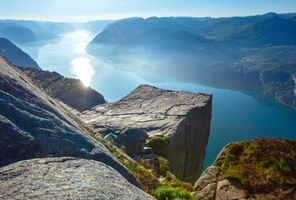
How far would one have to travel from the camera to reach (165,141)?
29.9 m

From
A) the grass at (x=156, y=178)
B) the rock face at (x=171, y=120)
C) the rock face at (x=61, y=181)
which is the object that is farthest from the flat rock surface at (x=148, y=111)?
the rock face at (x=61, y=181)

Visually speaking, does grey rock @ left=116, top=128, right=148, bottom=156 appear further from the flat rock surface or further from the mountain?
the mountain

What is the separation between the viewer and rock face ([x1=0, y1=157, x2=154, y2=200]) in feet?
24.4

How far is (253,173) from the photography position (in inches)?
634

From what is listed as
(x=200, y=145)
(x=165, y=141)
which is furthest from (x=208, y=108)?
(x=165, y=141)

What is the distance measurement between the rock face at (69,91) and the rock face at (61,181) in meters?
40.0

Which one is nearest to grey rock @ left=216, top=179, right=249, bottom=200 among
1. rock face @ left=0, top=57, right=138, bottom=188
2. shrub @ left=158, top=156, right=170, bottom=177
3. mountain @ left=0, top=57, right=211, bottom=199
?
mountain @ left=0, top=57, right=211, bottom=199

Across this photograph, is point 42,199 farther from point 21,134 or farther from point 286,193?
point 286,193

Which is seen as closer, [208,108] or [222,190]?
[222,190]

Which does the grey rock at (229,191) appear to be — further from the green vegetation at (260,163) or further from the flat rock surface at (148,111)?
the flat rock surface at (148,111)

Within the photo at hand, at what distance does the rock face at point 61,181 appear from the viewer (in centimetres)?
744

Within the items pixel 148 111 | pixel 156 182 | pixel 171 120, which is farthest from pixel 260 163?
pixel 148 111

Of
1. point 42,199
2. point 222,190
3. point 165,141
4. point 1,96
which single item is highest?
point 1,96

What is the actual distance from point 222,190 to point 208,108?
1033 inches
